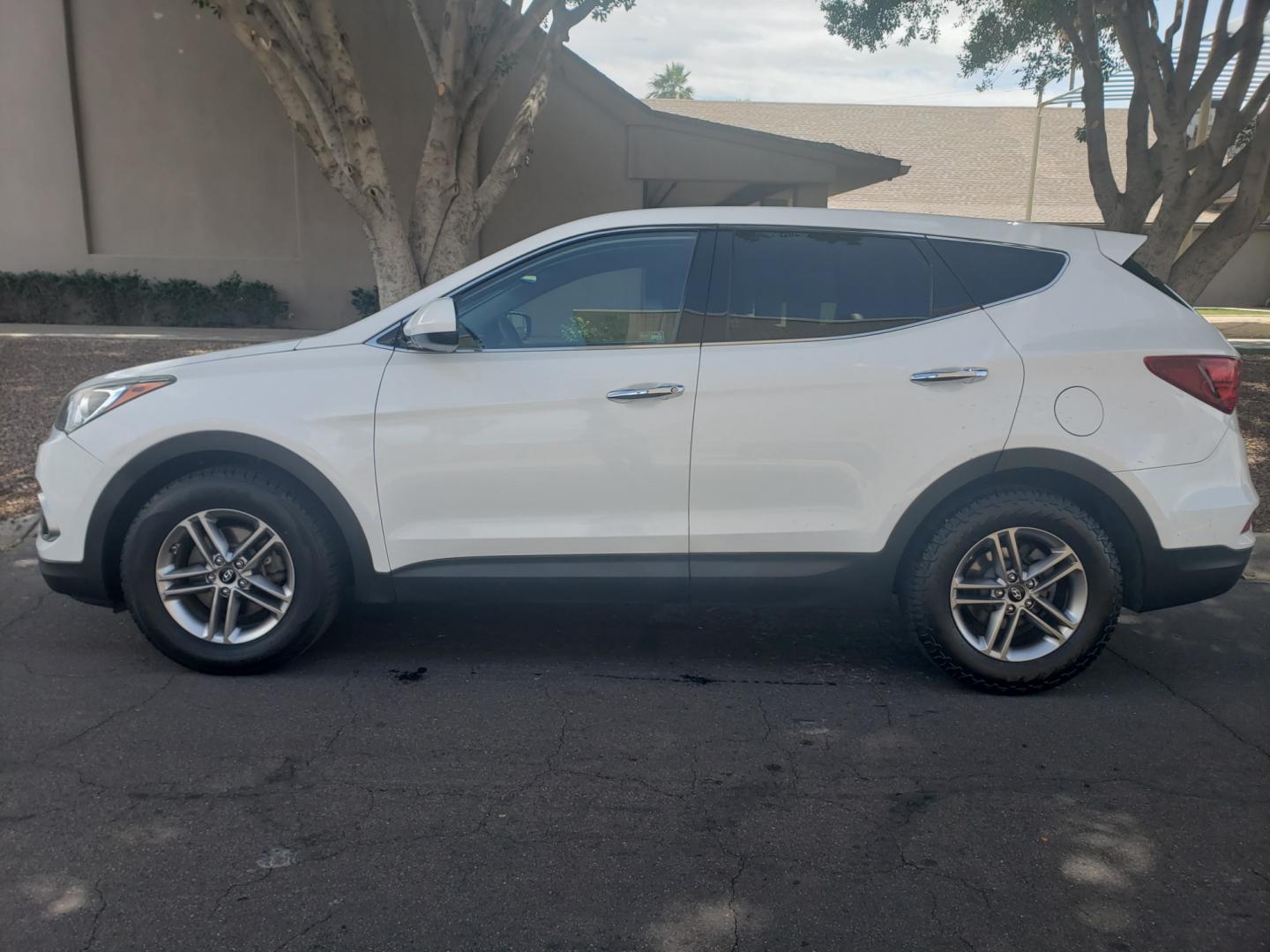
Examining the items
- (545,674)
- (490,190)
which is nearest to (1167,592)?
(545,674)

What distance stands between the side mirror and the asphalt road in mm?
1431

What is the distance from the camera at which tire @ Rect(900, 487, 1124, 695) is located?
14.0ft

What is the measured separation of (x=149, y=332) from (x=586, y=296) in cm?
1126

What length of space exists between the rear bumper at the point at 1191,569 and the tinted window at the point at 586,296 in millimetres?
2197

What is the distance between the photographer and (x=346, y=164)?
414 inches

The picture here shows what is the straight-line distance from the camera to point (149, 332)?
45.3ft

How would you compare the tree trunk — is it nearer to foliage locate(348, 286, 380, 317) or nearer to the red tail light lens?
foliage locate(348, 286, 380, 317)

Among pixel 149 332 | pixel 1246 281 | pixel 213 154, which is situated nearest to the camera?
pixel 149 332

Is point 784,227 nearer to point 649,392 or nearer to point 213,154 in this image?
point 649,392

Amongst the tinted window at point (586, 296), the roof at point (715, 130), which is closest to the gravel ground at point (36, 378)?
the tinted window at point (586, 296)

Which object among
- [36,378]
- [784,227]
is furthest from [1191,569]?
[36,378]

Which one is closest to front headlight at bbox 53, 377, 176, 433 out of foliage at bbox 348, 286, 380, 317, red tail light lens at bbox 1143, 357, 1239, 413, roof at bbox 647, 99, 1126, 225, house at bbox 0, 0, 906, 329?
red tail light lens at bbox 1143, 357, 1239, 413

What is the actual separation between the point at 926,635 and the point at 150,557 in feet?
10.6

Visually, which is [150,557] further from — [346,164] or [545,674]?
[346,164]
